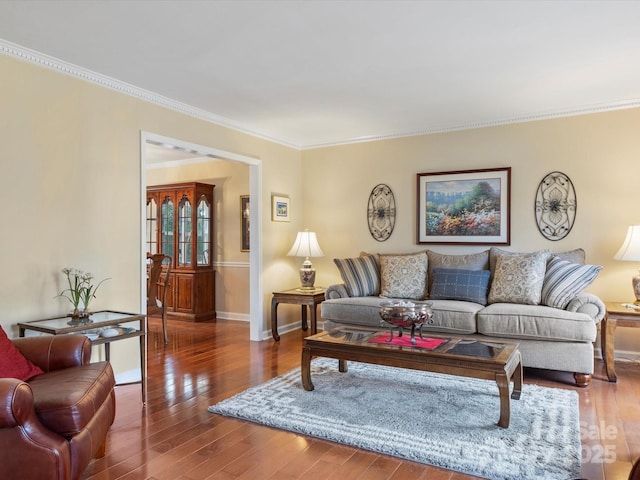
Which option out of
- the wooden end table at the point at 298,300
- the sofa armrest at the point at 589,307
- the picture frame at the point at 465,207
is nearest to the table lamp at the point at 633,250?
the sofa armrest at the point at 589,307

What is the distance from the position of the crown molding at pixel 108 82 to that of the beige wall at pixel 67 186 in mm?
45

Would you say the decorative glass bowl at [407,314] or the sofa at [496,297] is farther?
the sofa at [496,297]

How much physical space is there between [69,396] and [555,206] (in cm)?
455

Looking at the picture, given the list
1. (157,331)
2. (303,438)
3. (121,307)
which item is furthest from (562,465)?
(157,331)

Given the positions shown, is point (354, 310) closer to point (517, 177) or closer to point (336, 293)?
point (336, 293)

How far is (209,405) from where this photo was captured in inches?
127

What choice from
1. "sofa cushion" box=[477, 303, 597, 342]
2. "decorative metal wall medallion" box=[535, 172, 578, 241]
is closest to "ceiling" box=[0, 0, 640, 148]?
"decorative metal wall medallion" box=[535, 172, 578, 241]

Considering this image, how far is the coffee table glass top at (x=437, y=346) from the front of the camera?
2984mm

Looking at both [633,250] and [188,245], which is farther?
[188,245]

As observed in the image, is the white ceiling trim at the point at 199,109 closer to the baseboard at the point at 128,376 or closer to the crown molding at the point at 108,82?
the crown molding at the point at 108,82

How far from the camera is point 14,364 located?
7.70 feet

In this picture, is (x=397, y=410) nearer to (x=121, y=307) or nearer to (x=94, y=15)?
(x=121, y=307)

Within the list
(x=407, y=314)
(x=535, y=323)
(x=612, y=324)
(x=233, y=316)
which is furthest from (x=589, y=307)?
(x=233, y=316)

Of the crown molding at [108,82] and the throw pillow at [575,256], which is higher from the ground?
the crown molding at [108,82]
